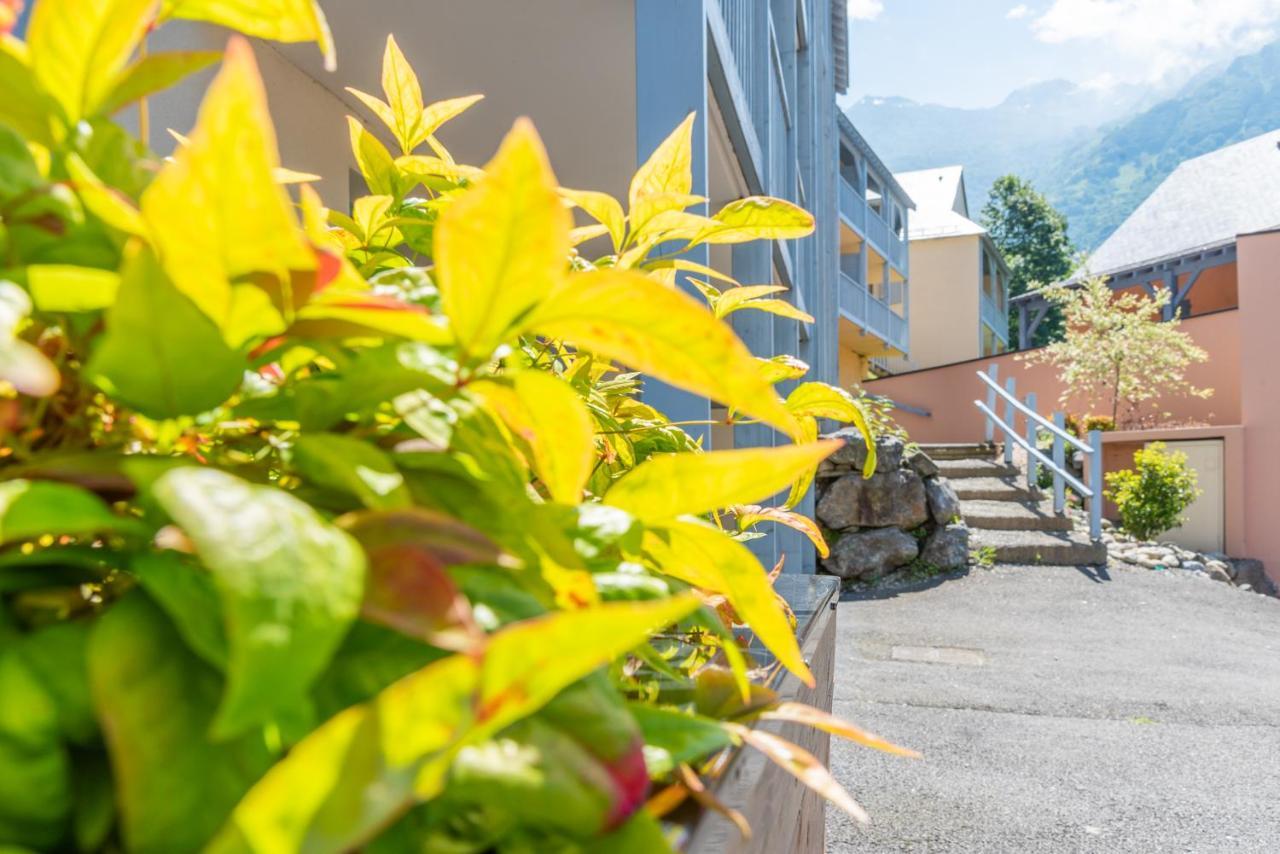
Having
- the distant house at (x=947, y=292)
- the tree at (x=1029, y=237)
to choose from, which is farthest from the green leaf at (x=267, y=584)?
the tree at (x=1029, y=237)

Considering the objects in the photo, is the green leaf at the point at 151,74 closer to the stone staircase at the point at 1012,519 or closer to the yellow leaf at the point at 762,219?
the yellow leaf at the point at 762,219

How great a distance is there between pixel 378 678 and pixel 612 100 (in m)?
3.06

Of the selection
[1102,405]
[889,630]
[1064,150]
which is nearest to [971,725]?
[889,630]

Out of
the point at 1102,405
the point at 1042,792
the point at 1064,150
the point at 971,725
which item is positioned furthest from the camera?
the point at 1064,150

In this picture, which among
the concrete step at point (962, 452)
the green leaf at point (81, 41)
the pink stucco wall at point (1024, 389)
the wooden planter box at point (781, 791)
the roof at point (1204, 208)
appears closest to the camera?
the green leaf at point (81, 41)

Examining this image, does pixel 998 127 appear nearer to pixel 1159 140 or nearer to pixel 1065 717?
pixel 1159 140

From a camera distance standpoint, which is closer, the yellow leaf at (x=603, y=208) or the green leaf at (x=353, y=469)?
the green leaf at (x=353, y=469)

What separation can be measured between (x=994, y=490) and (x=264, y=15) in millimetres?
10019

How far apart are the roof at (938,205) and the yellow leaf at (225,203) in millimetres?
23618

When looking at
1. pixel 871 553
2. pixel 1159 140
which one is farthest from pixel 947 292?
pixel 1159 140

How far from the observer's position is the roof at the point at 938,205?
A: 23.1 m

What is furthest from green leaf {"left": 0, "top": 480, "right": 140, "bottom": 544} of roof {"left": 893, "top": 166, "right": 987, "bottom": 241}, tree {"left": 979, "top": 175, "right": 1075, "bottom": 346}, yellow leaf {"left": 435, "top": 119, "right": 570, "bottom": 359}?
tree {"left": 979, "top": 175, "right": 1075, "bottom": 346}

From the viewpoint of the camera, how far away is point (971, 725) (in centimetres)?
406

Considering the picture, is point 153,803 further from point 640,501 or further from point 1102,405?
point 1102,405
